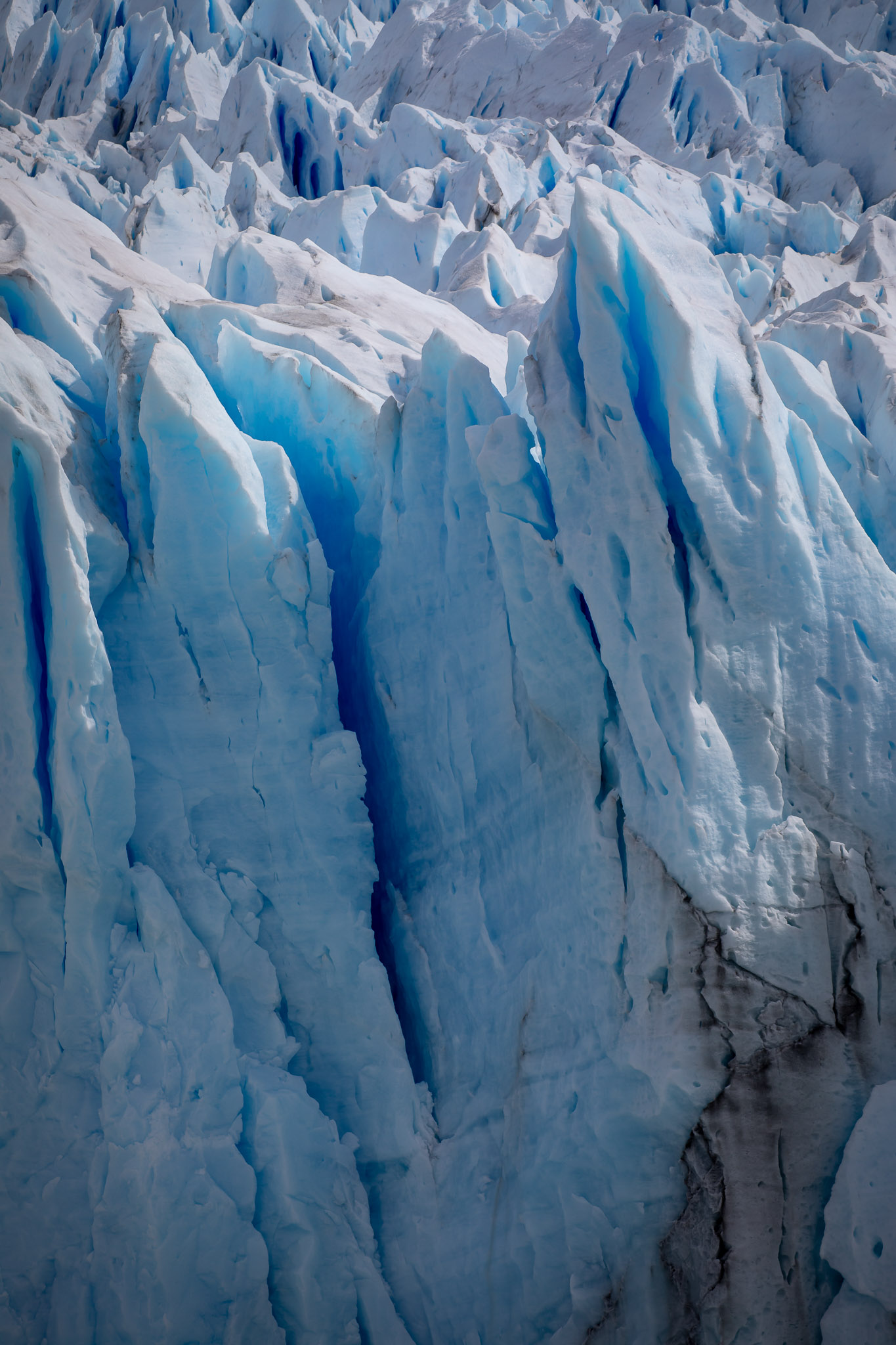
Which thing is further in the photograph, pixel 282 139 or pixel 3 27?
pixel 3 27

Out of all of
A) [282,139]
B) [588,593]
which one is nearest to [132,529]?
[588,593]

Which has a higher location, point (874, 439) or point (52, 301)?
point (874, 439)

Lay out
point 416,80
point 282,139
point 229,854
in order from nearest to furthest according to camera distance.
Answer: point 229,854 < point 282,139 < point 416,80

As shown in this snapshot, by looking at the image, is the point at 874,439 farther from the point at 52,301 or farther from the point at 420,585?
the point at 52,301

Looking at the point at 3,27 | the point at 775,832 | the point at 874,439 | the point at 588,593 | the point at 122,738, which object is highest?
the point at 874,439

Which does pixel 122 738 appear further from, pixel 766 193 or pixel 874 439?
pixel 766 193

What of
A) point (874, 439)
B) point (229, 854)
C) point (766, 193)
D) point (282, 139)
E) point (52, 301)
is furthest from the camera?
point (282, 139)

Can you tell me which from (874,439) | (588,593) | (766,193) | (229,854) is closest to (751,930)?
(588,593)
